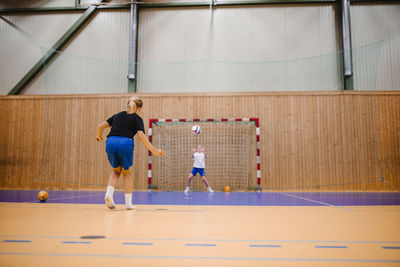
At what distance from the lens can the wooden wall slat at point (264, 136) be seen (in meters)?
9.79

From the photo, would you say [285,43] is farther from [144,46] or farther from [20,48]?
[20,48]

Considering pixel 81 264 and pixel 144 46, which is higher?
pixel 144 46

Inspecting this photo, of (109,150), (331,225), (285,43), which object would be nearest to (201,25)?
(285,43)

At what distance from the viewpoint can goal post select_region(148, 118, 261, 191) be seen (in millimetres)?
9922

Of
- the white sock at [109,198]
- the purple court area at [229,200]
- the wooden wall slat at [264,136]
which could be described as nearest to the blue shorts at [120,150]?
the white sock at [109,198]

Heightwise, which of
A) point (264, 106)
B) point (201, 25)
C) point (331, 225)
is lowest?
point (331, 225)

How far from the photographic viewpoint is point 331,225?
101 inches

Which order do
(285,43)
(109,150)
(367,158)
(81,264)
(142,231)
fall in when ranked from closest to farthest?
(81,264) < (142,231) < (109,150) < (367,158) < (285,43)

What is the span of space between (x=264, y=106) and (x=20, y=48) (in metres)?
9.77

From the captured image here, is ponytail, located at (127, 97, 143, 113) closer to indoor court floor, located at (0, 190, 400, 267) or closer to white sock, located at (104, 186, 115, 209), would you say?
white sock, located at (104, 186, 115, 209)

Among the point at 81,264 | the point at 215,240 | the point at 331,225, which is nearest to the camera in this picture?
the point at 81,264

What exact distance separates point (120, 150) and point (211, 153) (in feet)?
21.3

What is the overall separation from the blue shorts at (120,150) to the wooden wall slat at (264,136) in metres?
6.41

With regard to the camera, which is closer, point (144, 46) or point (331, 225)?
point (331, 225)
